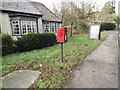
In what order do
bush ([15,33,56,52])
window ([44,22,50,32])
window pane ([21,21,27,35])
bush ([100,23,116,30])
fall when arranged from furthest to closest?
bush ([100,23,116,30]), window ([44,22,50,32]), window pane ([21,21,27,35]), bush ([15,33,56,52])

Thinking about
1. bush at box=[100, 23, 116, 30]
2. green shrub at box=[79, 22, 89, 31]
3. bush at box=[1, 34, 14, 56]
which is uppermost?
bush at box=[100, 23, 116, 30]

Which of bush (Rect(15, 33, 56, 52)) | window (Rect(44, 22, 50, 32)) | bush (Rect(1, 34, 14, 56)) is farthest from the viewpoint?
window (Rect(44, 22, 50, 32))

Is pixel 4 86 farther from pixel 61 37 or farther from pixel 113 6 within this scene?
pixel 113 6

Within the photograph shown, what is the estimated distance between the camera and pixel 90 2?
1745cm

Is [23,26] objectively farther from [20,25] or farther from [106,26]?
[106,26]

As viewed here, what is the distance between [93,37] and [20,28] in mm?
8486

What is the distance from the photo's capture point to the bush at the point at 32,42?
296 inches

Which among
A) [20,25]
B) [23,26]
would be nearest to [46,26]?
[23,26]

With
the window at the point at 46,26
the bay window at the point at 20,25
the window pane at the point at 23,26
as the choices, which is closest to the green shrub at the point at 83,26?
the window at the point at 46,26

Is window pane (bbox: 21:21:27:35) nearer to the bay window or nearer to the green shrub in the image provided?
the bay window

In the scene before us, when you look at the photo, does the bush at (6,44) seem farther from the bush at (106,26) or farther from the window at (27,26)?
the bush at (106,26)

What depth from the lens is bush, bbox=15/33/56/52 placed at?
7.53 meters

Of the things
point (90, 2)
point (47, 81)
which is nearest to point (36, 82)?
point (47, 81)

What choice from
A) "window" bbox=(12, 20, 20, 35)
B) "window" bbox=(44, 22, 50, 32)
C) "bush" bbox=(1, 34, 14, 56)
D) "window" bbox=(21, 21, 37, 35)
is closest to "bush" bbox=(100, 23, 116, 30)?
"window" bbox=(44, 22, 50, 32)
